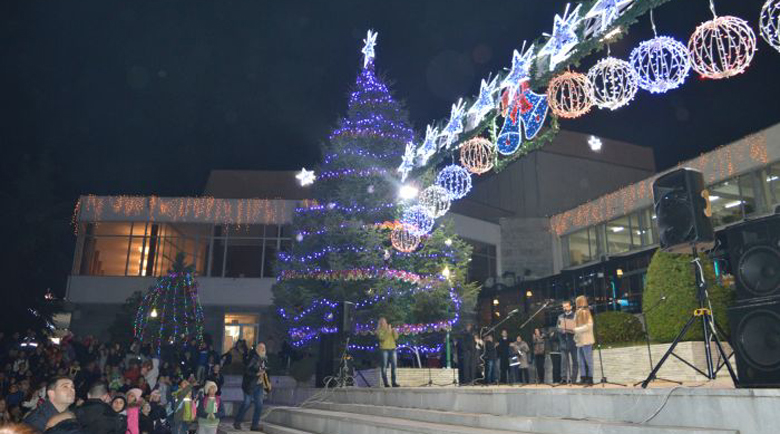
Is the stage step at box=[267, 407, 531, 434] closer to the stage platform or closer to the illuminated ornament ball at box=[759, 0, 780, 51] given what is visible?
the stage platform

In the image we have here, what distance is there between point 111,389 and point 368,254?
9166mm

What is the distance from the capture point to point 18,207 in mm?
22609

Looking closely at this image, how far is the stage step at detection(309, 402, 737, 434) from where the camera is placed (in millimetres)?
5793

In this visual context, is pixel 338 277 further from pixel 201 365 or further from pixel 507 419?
pixel 507 419

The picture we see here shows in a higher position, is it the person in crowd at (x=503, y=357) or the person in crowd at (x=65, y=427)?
the person in crowd at (x=503, y=357)

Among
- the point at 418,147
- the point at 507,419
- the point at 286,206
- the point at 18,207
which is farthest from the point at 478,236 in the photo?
the point at 507,419

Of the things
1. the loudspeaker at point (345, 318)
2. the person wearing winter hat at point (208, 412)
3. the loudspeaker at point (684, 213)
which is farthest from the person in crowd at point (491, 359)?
the loudspeaker at point (684, 213)

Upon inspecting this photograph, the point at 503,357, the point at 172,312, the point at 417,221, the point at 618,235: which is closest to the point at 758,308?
the point at 503,357

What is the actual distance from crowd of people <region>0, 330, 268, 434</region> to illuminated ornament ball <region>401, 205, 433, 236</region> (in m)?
7.01

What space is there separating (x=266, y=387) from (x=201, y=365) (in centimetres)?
800

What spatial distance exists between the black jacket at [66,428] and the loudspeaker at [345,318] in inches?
468

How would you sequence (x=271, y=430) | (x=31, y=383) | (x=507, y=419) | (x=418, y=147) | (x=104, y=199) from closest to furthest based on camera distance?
(x=507, y=419), (x=271, y=430), (x=31, y=383), (x=418, y=147), (x=104, y=199)

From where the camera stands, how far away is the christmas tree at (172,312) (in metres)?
26.0

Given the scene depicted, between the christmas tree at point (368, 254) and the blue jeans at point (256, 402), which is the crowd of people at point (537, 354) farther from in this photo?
the blue jeans at point (256, 402)
